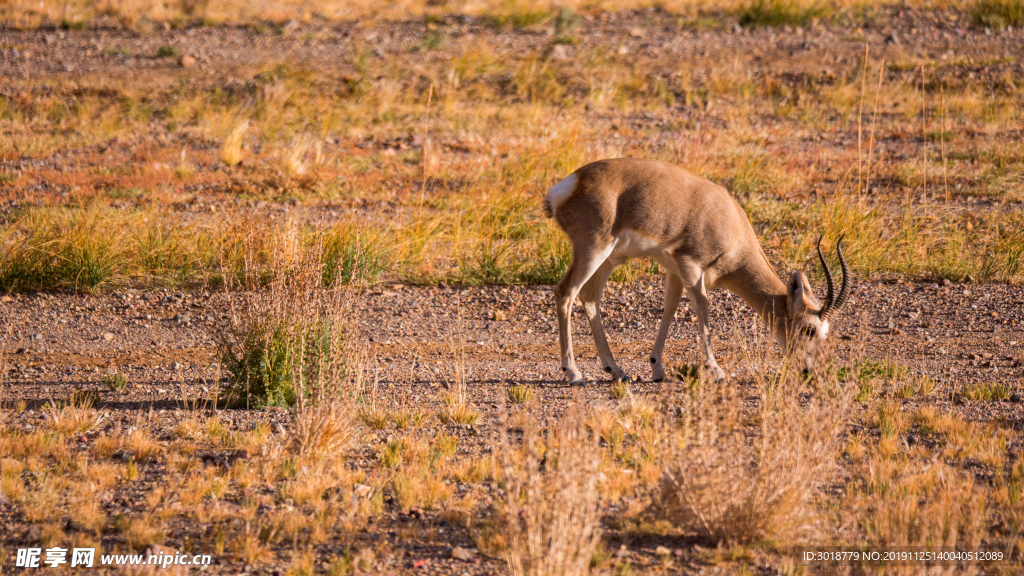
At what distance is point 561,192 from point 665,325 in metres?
1.46

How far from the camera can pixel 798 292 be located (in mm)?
7527

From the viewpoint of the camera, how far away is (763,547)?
5.04 meters

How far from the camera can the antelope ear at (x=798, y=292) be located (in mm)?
7500

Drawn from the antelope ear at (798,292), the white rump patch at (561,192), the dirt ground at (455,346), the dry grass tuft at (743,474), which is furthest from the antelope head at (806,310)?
the dry grass tuft at (743,474)

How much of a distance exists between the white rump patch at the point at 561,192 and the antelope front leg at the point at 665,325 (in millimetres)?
1178

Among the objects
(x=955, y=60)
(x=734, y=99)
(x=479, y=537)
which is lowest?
(x=479, y=537)

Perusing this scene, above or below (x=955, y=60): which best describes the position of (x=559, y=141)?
below

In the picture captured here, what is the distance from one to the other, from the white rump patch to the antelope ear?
1.87 meters

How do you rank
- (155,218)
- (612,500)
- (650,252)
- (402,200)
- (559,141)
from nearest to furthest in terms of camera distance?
1. (612,500)
2. (650,252)
3. (155,218)
4. (402,200)
5. (559,141)

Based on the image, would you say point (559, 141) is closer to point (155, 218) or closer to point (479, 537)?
point (155, 218)

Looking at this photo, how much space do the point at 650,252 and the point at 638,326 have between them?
179 centimetres

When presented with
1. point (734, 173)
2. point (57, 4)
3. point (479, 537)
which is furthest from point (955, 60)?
point (57, 4)

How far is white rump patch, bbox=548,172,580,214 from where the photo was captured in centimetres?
766

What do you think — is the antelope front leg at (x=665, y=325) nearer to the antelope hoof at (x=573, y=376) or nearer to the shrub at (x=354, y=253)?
the antelope hoof at (x=573, y=376)
